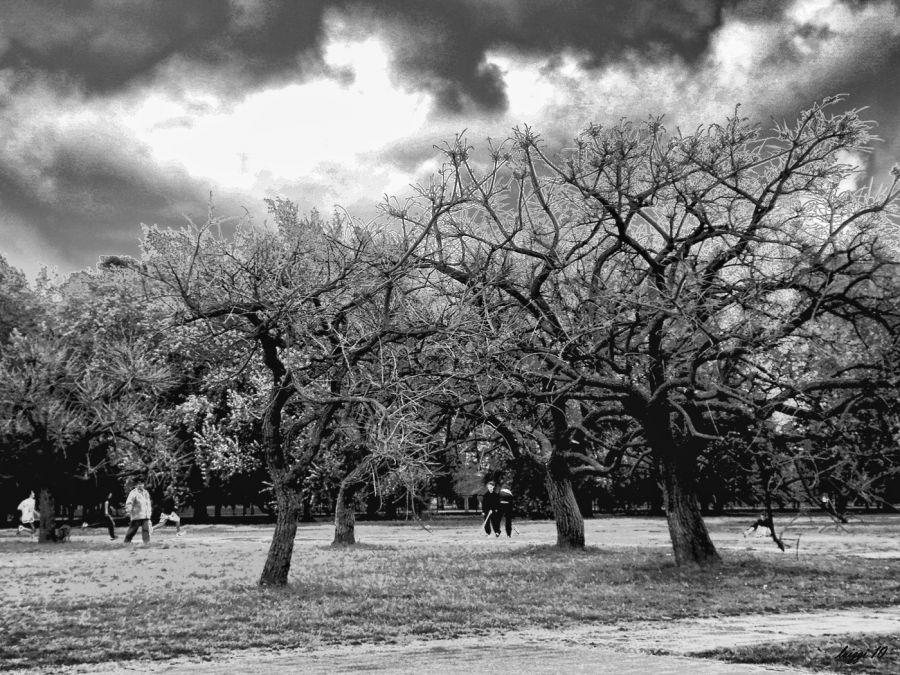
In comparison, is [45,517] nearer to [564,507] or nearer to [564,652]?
[564,507]

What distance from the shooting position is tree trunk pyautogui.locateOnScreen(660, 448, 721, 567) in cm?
1585

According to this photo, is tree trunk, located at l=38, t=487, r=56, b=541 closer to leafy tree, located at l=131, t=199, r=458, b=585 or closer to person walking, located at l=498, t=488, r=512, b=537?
person walking, located at l=498, t=488, r=512, b=537

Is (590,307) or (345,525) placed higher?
(590,307)

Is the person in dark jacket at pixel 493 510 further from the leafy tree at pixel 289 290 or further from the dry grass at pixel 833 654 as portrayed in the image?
the dry grass at pixel 833 654

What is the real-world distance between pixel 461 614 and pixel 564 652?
9.23 feet

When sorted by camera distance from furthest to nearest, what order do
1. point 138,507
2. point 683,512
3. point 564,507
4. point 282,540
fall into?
1. point 138,507
2. point 564,507
3. point 683,512
4. point 282,540

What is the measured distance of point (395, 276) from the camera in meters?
10.7

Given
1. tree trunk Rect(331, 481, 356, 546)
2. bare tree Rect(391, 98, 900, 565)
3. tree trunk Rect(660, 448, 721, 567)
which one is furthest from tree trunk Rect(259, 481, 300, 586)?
tree trunk Rect(331, 481, 356, 546)

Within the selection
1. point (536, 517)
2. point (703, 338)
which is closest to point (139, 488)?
point (703, 338)

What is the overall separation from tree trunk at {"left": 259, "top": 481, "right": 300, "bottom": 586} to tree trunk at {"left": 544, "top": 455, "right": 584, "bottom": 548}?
28.7ft

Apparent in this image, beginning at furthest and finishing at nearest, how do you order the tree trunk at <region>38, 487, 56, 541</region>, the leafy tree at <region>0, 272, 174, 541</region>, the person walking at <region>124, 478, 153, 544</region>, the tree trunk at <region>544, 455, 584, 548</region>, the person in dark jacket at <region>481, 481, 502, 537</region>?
1. the person in dark jacket at <region>481, 481, 502, 537</region>
2. the tree trunk at <region>38, 487, 56, 541</region>
3. the leafy tree at <region>0, 272, 174, 541</region>
4. the person walking at <region>124, 478, 153, 544</region>
5. the tree trunk at <region>544, 455, 584, 548</region>

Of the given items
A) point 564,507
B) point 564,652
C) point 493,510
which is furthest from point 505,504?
point 564,652

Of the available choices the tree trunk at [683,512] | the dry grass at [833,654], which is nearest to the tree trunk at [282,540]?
the tree trunk at [683,512]

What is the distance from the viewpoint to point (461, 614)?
35.2 ft
